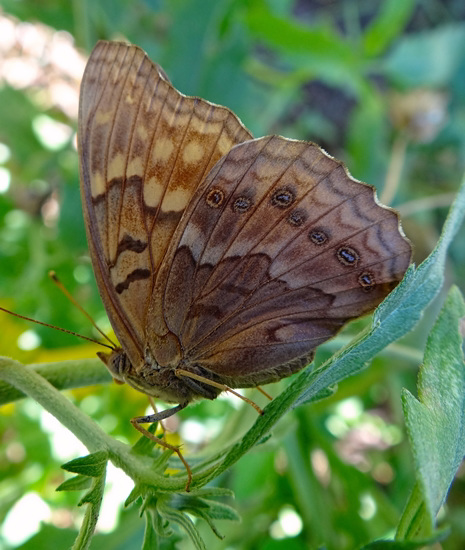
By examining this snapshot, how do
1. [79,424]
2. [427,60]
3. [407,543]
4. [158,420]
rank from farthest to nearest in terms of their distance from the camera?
[427,60]
[158,420]
[79,424]
[407,543]

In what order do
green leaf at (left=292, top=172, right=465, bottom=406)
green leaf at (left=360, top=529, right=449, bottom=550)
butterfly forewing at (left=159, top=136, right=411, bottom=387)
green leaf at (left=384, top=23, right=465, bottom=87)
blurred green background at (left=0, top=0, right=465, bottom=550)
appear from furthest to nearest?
green leaf at (left=384, top=23, right=465, bottom=87) < blurred green background at (left=0, top=0, right=465, bottom=550) < butterfly forewing at (left=159, top=136, right=411, bottom=387) < green leaf at (left=292, top=172, right=465, bottom=406) < green leaf at (left=360, top=529, right=449, bottom=550)

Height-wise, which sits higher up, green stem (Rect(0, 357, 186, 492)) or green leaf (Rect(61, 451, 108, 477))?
green stem (Rect(0, 357, 186, 492))

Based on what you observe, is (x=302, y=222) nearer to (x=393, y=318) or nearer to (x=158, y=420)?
(x=393, y=318)

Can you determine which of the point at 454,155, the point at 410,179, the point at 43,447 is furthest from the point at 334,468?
the point at 454,155

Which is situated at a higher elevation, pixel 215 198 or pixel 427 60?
pixel 427 60

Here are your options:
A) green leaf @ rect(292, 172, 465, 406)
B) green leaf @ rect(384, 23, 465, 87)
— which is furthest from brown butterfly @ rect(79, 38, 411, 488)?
green leaf @ rect(384, 23, 465, 87)

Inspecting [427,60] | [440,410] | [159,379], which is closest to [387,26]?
[427,60]

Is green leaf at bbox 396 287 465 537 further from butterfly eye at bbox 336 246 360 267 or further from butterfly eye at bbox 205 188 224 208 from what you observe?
butterfly eye at bbox 205 188 224 208
